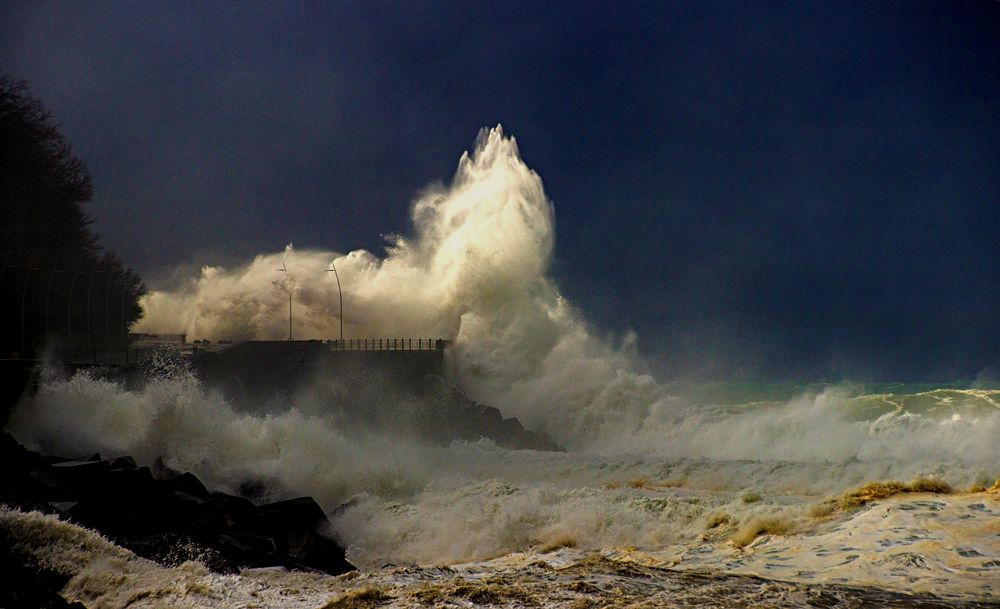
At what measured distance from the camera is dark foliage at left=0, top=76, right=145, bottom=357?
1175 inches

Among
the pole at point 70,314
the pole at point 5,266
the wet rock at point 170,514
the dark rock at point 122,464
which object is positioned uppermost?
the pole at point 5,266

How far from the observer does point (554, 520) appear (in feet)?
39.4

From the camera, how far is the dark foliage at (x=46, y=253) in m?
29.8

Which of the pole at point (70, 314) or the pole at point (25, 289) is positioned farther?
the pole at point (70, 314)

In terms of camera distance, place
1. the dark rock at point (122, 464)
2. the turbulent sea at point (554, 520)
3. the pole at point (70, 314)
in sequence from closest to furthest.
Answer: the turbulent sea at point (554, 520), the dark rock at point (122, 464), the pole at point (70, 314)

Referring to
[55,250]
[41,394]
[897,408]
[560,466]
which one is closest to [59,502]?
[41,394]

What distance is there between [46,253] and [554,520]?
28.8 meters

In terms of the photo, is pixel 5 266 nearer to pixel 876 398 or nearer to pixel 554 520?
pixel 554 520

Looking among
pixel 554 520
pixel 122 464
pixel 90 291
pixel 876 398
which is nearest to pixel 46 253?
pixel 90 291

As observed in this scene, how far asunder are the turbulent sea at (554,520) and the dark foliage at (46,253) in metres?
10.6

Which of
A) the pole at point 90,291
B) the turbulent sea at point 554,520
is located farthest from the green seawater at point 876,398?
the pole at point 90,291

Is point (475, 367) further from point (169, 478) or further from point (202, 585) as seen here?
point (202, 585)

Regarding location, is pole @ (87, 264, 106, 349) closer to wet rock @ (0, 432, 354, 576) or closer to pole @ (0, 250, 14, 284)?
pole @ (0, 250, 14, 284)

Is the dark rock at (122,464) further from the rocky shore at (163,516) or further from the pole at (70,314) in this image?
the pole at (70,314)
